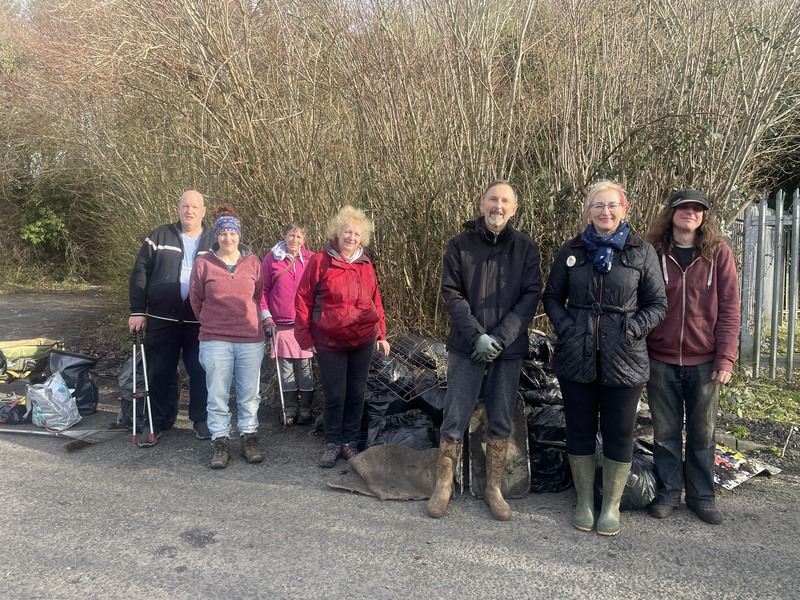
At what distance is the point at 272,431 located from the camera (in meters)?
5.54

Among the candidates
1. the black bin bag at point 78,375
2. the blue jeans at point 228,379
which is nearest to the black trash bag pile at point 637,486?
the blue jeans at point 228,379

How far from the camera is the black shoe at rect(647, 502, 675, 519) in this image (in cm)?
375

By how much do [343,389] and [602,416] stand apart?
1895 millimetres

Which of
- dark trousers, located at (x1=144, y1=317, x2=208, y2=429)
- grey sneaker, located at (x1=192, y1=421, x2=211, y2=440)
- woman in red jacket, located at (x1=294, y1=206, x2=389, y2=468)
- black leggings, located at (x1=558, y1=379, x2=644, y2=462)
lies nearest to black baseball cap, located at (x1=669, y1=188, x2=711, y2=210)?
black leggings, located at (x1=558, y1=379, x2=644, y2=462)

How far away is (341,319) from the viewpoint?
15.0 ft

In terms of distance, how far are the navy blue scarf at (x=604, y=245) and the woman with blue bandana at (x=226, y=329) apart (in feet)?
8.31

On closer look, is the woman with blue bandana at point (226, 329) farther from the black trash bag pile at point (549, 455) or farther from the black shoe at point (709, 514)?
the black shoe at point (709, 514)

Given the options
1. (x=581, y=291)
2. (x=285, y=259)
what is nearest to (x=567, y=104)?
(x=581, y=291)

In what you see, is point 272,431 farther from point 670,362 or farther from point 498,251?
point 670,362

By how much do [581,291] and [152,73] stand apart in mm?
4901

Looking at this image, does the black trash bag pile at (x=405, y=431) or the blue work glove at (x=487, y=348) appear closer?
the blue work glove at (x=487, y=348)

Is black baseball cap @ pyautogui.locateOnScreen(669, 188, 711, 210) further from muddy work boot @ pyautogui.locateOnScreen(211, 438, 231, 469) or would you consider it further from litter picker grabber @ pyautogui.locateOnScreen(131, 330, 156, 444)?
litter picker grabber @ pyautogui.locateOnScreen(131, 330, 156, 444)

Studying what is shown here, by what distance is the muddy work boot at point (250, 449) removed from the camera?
15.6 ft

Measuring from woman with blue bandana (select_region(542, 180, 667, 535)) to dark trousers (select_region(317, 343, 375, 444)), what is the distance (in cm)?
162
